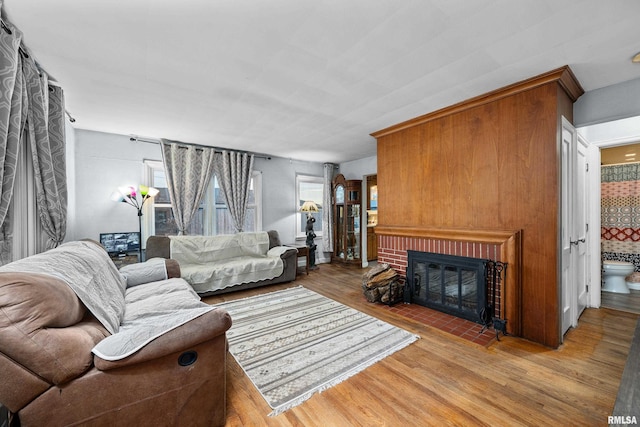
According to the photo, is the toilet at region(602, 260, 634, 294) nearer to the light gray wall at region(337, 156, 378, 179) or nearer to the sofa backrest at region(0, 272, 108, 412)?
the light gray wall at region(337, 156, 378, 179)

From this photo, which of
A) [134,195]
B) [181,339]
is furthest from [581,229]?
[134,195]

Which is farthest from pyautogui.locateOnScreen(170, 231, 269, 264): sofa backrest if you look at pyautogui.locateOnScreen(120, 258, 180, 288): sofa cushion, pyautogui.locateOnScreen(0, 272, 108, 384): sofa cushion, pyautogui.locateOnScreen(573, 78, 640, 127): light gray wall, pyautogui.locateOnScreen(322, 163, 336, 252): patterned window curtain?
pyautogui.locateOnScreen(573, 78, 640, 127): light gray wall

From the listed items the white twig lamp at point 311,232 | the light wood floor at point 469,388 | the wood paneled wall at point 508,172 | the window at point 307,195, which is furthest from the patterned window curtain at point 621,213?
the window at point 307,195

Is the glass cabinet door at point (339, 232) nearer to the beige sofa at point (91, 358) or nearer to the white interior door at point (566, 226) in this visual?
the white interior door at point (566, 226)

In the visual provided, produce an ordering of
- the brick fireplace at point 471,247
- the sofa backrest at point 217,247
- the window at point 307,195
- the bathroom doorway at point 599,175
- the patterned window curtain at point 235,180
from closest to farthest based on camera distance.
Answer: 1. the brick fireplace at point 471,247
2. the bathroom doorway at point 599,175
3. the sofa backrest at point 217,247
4. the patterned window curtain at point 235,180
5. the window at point 307,195

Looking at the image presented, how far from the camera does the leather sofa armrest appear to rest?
1159 millimetres

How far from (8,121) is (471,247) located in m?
3.76

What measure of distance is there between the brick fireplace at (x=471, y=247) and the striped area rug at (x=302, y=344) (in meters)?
0.96

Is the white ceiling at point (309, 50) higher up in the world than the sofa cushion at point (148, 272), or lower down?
higher up

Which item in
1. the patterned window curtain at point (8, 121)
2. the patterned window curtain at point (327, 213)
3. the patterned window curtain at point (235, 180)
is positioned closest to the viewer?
the patterned window curtain at point (8, 121)

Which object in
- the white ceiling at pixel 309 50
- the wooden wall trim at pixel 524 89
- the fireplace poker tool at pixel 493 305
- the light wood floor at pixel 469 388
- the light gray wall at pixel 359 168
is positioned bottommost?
the light wood floor at pixel 469 388

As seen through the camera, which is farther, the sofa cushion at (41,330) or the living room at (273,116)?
the living room at (273,116)

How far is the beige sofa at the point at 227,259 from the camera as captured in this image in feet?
11.9

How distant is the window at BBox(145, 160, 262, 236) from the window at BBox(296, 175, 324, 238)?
933mm
